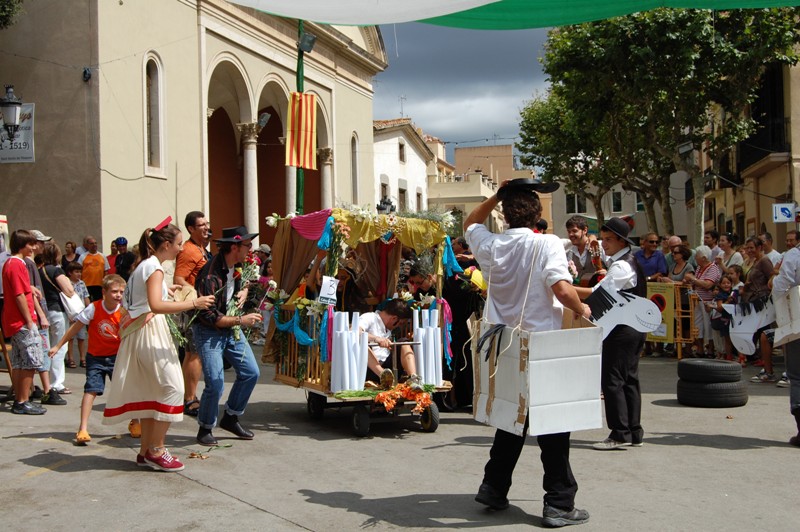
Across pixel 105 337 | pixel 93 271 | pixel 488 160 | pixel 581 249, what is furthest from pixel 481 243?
pixel 488 160

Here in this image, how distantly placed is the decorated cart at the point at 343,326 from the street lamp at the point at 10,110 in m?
8.04

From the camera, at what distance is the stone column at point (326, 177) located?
3103cm

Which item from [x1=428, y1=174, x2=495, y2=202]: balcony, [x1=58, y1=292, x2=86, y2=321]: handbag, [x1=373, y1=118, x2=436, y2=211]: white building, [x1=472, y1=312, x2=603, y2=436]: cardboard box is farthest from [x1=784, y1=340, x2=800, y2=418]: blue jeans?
[x1=428, y1=174, x2=495, y2=202]: balcony

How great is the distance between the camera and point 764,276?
1176cm

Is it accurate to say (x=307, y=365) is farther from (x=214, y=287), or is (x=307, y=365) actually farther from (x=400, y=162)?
(x=400, y=162)


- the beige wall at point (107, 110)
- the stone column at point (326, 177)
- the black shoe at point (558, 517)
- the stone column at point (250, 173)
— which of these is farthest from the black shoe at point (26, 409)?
the stone column at point (326, 177)

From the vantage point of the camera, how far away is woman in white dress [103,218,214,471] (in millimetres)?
6336

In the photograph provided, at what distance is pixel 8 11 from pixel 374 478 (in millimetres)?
15933

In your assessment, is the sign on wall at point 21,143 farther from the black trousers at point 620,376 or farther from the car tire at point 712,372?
the black trousers at point 620,376

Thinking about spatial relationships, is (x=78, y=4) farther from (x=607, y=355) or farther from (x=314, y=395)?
(x=607, y=355)

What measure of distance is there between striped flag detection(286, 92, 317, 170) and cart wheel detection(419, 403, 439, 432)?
13076 millimetres

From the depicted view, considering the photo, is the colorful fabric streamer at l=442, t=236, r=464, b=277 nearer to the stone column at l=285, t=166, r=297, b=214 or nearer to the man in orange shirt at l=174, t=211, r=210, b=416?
the man in orange shirt at l=174, t=211, r=210, b=416

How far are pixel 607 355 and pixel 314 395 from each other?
3303mm

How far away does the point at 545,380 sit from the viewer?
4895 millimetres
